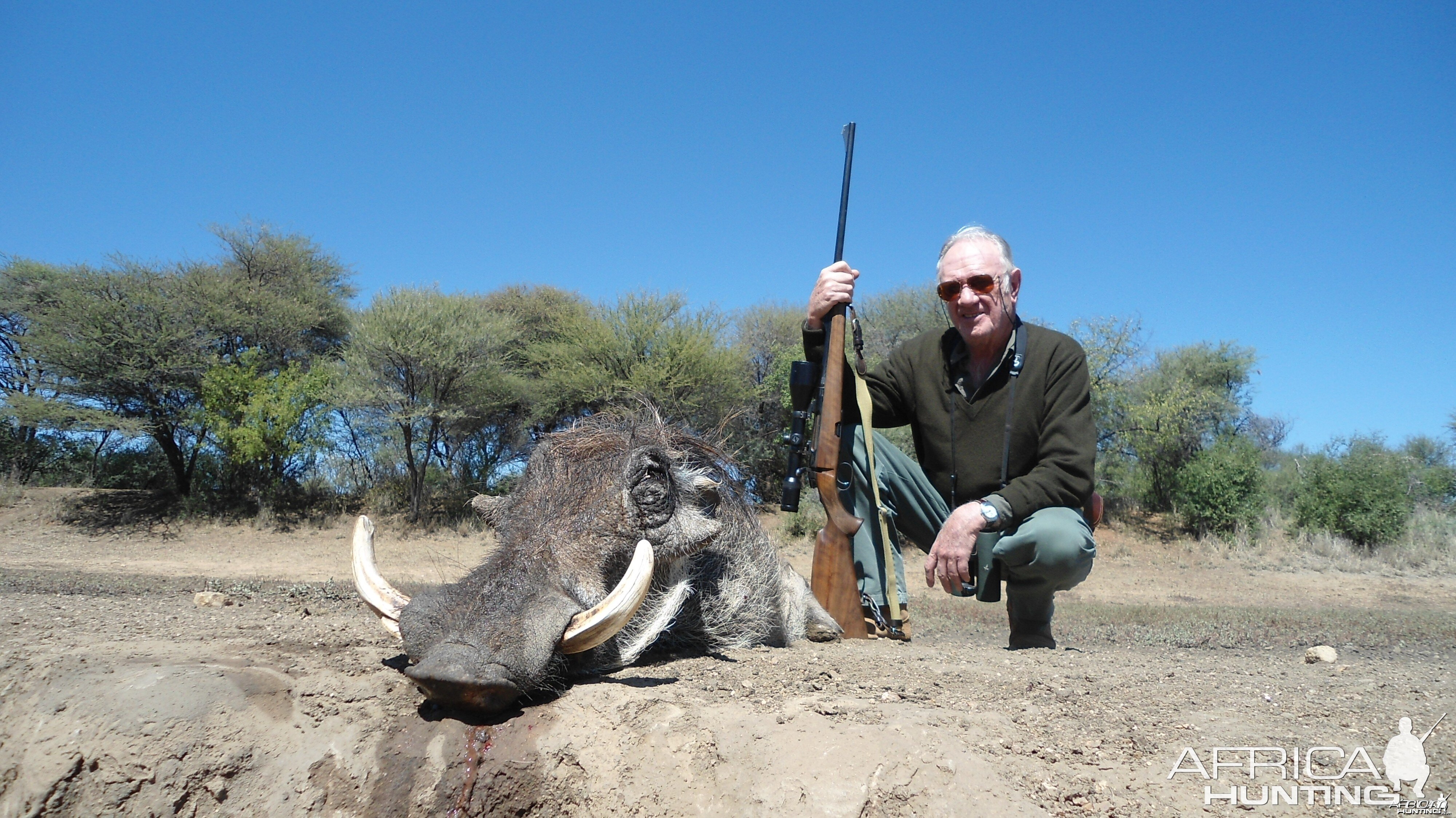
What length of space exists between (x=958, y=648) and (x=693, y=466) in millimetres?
1736

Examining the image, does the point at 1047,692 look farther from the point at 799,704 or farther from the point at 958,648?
the point at 958,648

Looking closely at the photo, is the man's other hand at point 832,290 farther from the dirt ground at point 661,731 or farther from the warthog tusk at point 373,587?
the warthog tusk at point 373,587

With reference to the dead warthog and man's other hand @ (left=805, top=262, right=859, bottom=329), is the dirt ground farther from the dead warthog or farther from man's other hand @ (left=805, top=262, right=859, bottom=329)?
man's other hand @ (left=805, top=262, right=859, bottom=329)

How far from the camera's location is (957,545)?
11.3 ft

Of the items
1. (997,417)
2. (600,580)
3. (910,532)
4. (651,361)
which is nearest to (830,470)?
(910,532)

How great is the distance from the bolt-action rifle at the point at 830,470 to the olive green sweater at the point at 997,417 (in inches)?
5.5

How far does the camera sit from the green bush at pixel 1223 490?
19.2 meters

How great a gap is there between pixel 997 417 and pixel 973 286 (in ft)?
2.20

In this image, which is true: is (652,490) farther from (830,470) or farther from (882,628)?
(882,628)

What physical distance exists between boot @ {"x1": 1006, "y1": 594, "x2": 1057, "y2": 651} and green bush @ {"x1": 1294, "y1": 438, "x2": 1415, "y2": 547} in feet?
55.6

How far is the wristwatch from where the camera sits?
3441mm

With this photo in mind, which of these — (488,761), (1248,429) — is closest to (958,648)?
(488,761)

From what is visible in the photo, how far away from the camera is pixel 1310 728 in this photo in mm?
2422

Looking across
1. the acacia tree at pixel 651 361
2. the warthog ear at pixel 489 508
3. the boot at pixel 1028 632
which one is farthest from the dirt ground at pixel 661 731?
the acacia tree at pixel 651 361
